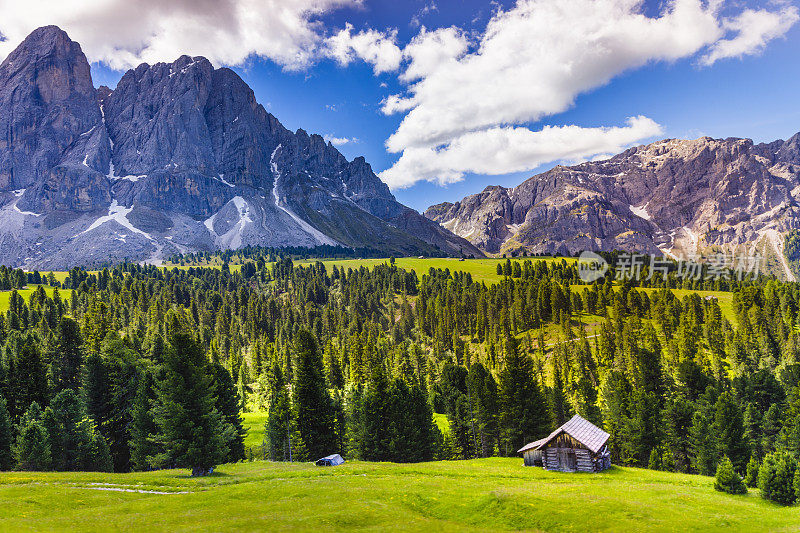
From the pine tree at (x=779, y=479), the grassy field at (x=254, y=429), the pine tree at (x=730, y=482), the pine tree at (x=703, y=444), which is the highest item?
the pine tree at (x=779, y=479)

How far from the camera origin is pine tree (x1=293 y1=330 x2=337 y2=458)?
211ft

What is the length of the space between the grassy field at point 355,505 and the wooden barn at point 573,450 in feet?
29.1

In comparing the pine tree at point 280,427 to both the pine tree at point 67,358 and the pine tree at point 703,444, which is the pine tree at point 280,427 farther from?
the pine tree at point 703,444

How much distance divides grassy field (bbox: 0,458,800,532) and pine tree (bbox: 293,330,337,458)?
18686mm

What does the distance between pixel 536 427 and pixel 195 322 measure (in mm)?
172093

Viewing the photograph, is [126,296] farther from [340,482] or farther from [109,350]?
[340,482]

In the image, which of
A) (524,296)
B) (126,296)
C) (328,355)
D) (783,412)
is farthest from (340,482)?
(126,296)

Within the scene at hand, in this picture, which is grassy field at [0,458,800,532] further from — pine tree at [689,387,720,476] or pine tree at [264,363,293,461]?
pine tree at [689,387,720,476]

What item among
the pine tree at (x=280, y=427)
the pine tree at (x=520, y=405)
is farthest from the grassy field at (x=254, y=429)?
the pine tree at (x=520, y=405)

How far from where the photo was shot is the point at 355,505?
106 feet

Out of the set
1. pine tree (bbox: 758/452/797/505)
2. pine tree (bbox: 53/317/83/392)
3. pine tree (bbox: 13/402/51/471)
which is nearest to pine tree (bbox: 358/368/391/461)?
pine tree (bbox: 13/402/51/471)

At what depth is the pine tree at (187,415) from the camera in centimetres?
4353

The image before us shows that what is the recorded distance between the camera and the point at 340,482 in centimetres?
4047

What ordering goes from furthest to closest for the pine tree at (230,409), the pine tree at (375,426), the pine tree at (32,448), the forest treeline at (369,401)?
1. the pine tree at (230,409)
2. the pine tree at (375,426)
3. the forest treeline at (369,401)
4. the pine tree at (32,448)
